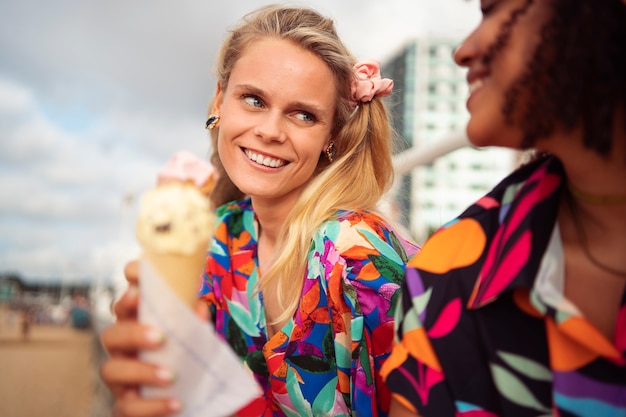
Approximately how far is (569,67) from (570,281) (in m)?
0.51

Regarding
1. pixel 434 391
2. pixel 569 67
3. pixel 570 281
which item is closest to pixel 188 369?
pixel 434 391

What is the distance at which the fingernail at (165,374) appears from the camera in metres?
1.26

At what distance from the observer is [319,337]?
2449mm

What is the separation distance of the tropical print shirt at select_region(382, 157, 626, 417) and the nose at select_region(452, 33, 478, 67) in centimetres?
38

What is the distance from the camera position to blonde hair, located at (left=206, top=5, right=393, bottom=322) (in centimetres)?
275

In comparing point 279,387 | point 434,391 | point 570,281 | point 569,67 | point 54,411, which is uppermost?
point 569,67

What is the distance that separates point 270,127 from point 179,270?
1425mm

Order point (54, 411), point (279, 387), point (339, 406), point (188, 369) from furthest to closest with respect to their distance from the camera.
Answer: point (54, 411) → point (279, 387) → point (339, 406) → point (188, 369)

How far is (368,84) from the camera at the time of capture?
3166mm

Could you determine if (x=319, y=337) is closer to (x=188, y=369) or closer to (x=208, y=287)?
(x=208, y=287)

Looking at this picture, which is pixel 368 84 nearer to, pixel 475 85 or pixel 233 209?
pixel 233 209

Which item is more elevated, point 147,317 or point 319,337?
point 147,317

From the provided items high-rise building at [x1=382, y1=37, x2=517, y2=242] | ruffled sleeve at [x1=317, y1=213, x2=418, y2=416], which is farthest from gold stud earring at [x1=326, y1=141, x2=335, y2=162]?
high-rise building at [x1=382, y1=37, x2=517, y2=242]

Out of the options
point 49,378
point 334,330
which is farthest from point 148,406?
point 49,378
